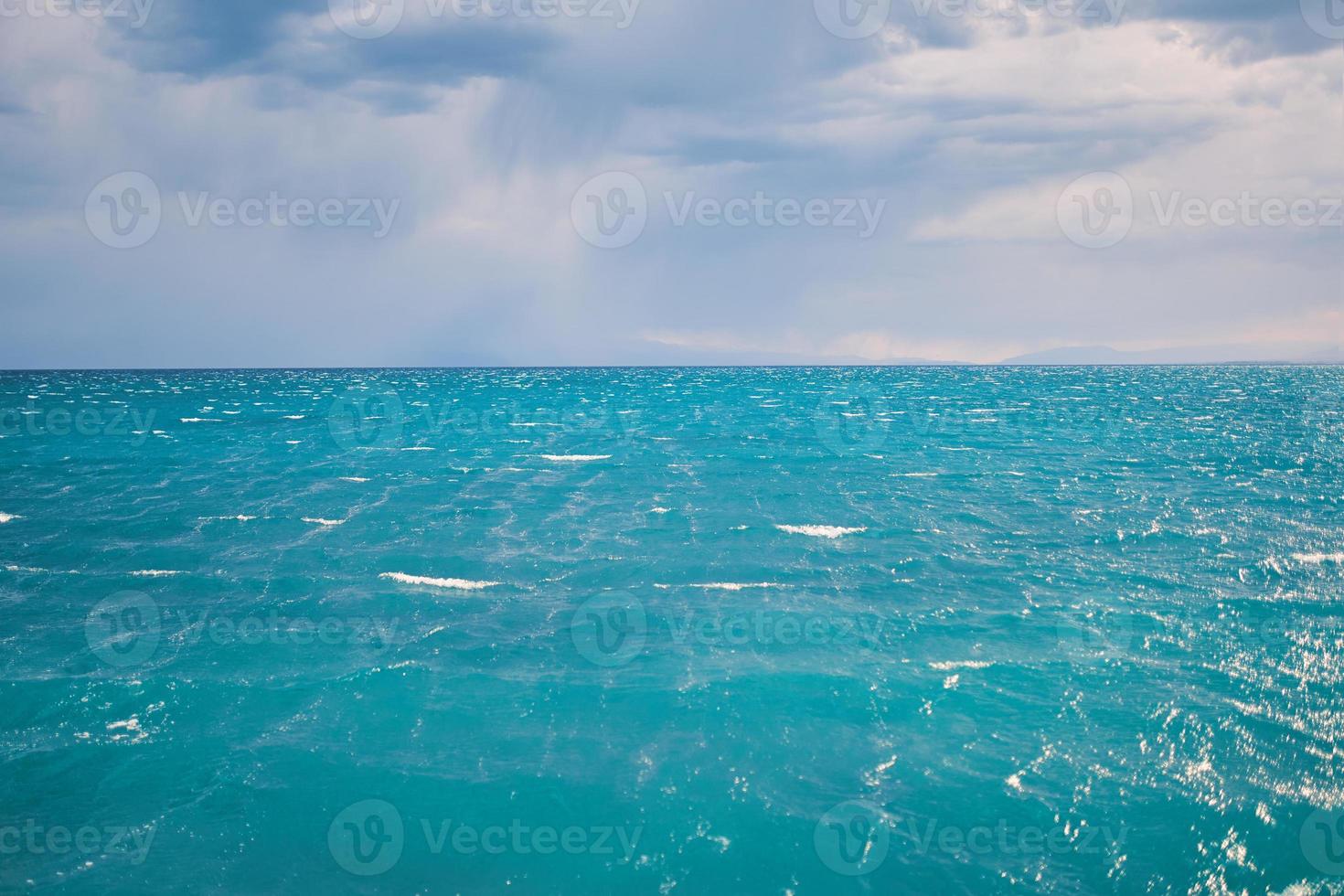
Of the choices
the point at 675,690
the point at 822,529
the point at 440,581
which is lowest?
the point at 675,690

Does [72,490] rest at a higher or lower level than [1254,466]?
higher

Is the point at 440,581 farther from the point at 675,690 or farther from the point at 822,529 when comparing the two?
the point at 822,529

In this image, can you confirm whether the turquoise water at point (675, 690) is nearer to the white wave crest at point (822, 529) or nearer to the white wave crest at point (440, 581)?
the white wave crest at point (440, 581)

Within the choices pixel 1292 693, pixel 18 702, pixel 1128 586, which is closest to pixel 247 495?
pixel 18 702

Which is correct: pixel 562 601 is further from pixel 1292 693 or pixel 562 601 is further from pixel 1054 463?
pixel 1054 463

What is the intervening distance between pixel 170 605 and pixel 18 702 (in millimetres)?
5336

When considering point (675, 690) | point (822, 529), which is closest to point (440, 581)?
point (675, 690)

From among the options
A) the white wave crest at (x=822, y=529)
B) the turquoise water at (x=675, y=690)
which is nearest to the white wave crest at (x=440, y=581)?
the turquoise water at (x=675, y=690)

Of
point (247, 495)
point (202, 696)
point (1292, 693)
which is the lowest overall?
point (1292, 693)

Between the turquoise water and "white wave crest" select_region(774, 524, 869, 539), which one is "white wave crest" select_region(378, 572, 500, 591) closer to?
the turquoise water

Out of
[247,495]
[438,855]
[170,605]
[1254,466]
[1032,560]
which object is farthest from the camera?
[1254,466]

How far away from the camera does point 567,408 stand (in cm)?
9294

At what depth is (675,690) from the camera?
571 inches

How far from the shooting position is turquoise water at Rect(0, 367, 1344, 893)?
997 centimetres
